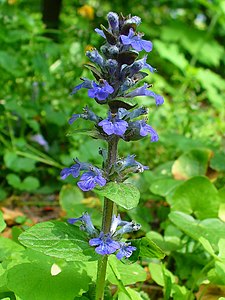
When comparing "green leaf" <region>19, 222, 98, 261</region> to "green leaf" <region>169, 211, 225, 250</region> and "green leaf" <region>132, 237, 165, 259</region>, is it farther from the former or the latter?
"green leaf" <region>169, 211, 225, 250</region>

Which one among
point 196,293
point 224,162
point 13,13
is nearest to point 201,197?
point 196,293

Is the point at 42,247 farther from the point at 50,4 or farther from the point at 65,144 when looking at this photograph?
the point at 50,4

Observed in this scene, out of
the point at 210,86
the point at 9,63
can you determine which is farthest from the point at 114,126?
the point at 210,86

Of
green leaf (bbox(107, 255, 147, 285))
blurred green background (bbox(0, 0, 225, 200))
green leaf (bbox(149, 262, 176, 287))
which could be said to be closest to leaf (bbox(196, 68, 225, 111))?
blurred green background (bbox(0, 0, 225, 200))

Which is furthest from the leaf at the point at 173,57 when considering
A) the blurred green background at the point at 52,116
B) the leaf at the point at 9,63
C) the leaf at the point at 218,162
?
the leaf at the point at 9,63

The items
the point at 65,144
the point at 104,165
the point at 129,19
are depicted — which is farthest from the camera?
the point at 65,144
